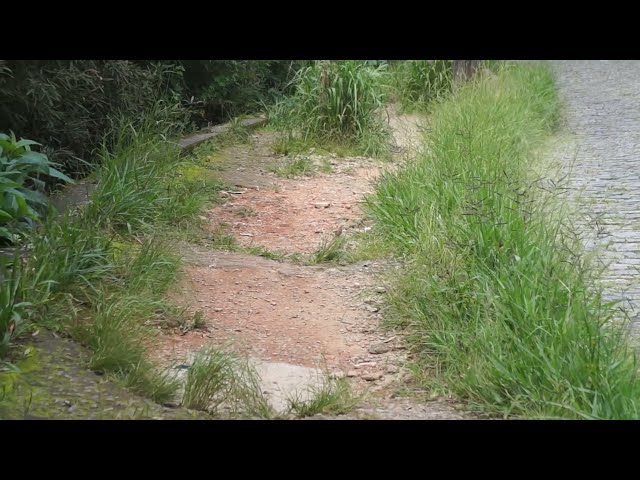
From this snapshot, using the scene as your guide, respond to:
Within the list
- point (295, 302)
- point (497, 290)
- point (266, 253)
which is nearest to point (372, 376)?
point (497, 290)

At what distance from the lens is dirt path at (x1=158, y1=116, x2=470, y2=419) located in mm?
3896

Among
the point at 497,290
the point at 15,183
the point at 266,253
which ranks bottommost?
the point at 266,253

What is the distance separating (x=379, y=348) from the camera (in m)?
4.22

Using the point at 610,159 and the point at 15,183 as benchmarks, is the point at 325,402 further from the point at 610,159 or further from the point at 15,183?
the point at 610,159

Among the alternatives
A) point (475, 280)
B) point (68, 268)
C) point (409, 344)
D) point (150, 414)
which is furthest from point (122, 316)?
point (475, 280)

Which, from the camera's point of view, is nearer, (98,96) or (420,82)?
(98,96)

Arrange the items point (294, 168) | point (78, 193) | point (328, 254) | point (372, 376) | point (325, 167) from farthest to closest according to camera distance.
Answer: point (325, 167), point (294, 168), point (78, 193), point (328, 254), point (372, 376)

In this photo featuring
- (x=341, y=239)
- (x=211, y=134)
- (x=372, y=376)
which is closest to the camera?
(x=372, y=376)

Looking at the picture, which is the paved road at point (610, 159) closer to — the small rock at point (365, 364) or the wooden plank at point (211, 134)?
the small rock at point (365, 364)

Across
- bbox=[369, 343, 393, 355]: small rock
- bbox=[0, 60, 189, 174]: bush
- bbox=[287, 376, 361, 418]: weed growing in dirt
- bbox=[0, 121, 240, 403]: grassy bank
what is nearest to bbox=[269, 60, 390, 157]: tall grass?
bbox=[0, 60, 189, 174]: bush

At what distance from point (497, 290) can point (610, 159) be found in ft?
13.3

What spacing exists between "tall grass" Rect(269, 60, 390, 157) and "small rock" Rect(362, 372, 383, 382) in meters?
4.55

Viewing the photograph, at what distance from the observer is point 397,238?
5.40 metres

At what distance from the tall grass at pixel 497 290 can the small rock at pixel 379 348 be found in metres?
0.16
